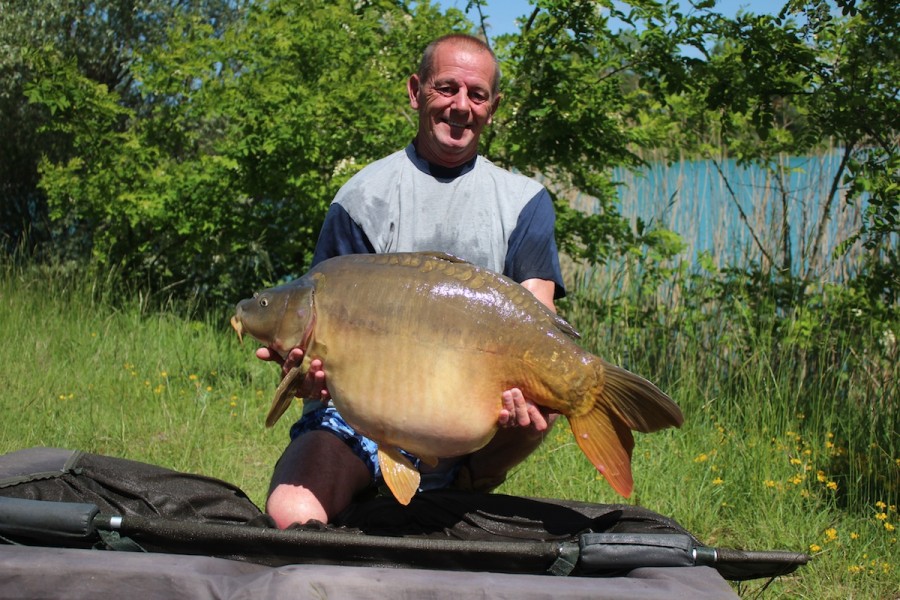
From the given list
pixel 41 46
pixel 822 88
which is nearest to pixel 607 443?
pixel 822 88

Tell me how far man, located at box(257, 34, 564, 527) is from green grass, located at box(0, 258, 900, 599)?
59 cm

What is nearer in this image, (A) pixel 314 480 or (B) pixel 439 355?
(B) pixel 439 355

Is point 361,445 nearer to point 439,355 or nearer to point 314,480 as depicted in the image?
point 314,480

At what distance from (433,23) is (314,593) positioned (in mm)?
2810

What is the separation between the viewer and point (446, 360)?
1.50 m

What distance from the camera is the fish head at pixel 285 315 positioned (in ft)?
5.08

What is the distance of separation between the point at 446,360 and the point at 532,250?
48cm

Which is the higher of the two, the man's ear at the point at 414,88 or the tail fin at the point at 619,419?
the man's ear at the point at 414,88

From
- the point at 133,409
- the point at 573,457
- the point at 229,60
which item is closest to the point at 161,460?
the point at 133,409

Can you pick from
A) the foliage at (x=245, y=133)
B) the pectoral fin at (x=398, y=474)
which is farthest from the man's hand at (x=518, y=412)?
the foliage at (x=245, y=133)

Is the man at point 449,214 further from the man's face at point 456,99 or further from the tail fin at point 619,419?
the tail fin at point 619,419

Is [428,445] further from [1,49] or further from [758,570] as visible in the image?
[1,49]

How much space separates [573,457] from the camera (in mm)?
2564

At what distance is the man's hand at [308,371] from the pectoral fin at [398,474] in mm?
146
